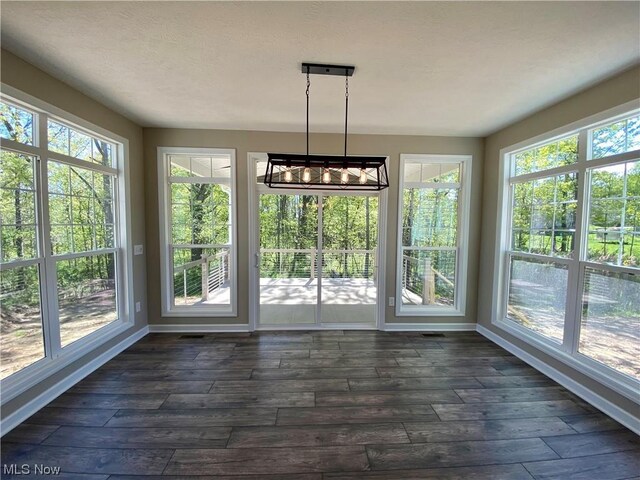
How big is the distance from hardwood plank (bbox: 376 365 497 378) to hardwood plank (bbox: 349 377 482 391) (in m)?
0.07

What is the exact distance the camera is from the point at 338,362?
9.61 feet

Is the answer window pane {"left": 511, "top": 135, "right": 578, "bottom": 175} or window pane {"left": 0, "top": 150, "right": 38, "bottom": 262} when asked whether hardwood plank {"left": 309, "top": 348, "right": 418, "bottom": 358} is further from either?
window pane {"left": 0, "top": 150, "right": 38, "bottom": 262}

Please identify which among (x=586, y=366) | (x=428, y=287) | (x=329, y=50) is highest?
(x=329, y=50)

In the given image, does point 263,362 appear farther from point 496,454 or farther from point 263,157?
point 263,157

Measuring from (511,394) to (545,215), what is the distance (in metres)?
1.90

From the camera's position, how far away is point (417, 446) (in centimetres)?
181

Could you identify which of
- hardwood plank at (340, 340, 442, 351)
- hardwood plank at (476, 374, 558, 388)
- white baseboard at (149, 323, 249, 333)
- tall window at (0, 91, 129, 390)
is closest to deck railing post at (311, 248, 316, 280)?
hardwood plank at (340, 340, 442, 351)

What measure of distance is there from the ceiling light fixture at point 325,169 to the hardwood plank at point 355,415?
1.82m

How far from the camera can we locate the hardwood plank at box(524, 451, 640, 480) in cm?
162

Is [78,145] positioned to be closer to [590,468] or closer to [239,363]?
[239,363]

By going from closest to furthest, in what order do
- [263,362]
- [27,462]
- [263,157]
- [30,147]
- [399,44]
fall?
[27,462] < [399,44] < [30,147] < [263,362] < [263,157]

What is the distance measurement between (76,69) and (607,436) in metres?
4.98

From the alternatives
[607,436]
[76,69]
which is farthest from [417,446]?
[76,69]

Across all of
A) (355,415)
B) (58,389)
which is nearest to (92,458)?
(58,389)
